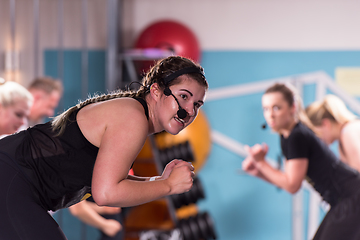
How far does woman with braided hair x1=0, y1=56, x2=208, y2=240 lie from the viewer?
1151 mm

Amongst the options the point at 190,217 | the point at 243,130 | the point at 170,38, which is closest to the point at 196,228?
the point at 190,217

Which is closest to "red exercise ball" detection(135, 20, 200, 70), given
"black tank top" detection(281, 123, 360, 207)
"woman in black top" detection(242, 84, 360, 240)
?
"woman in black top" detection(242, 84, 360, 240)

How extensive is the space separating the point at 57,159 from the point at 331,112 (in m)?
1.96

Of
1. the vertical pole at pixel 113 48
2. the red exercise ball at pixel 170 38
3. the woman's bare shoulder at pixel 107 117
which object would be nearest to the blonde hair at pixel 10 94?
the woman's bare shoulder at pixel 107 117

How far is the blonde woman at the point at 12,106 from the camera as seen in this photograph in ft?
6.16

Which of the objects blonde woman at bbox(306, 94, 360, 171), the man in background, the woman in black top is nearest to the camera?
the woman in black top

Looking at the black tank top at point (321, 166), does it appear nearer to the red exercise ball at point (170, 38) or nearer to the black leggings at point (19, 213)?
the black leggings at point (19, 213)

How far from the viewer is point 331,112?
2.58 metres

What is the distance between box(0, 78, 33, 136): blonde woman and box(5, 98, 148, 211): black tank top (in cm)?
69

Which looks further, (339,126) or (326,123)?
(326,123)

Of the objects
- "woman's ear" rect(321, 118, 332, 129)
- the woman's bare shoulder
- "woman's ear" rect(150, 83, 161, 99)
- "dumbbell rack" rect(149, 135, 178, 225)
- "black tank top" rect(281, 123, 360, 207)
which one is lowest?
"dumbbell rack" rect(149, 135, 178, 225)

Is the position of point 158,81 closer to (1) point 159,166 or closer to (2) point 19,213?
(2) point 19,213

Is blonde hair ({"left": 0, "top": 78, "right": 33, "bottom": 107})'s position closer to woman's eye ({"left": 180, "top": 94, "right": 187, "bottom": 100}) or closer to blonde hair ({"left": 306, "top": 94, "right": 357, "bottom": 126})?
woman's eye ({"left": 180, "top": 94, "right": 187, "bottom": 100})

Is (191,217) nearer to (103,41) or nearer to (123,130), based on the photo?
(103,41)
